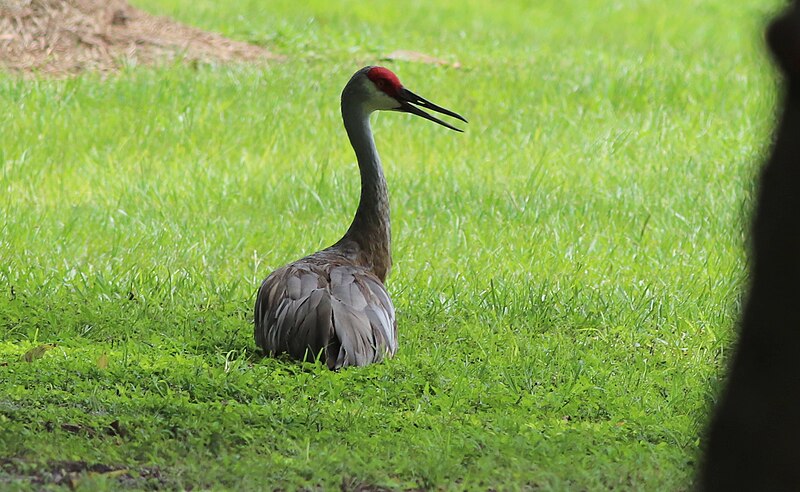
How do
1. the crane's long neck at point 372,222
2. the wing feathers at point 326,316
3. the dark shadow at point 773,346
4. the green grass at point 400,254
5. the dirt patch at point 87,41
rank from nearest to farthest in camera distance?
1. the dark shadow at point 773,346
2. the green grass at point 400,254
3. the wing feathers at point 326,316
4. the crane's long neck at point 372,222
5. the dirt patch at point 87,41

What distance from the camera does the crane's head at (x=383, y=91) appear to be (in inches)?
295

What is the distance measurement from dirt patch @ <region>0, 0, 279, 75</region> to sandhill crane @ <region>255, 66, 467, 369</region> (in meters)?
6.81

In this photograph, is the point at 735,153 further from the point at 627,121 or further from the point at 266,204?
the point at 266,204

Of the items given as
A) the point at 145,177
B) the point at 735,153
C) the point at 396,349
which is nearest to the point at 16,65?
the point at 145,177

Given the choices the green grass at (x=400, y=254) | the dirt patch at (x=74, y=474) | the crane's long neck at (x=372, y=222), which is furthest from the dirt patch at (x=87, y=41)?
the dirt patch at (x=74, y=474)

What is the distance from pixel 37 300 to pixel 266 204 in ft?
9.80

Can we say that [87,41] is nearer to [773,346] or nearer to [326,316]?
[326,316]

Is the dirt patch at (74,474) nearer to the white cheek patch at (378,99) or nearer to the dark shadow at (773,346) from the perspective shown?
the dark shadow at (773,346)

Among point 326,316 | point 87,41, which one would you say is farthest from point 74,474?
point 87,41

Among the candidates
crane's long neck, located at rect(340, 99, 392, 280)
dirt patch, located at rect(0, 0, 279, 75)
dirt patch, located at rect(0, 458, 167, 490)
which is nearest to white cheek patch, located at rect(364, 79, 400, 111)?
crane's long neck, located at rect(340, 99, 392, 280)

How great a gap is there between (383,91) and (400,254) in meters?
1.76

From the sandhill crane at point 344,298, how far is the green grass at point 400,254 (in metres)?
0.14

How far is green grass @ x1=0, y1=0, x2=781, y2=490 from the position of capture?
5.24 meters

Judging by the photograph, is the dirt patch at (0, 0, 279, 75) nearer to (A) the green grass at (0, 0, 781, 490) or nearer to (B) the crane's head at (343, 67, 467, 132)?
(A) the green grass at (0, 0, 781, 490)
